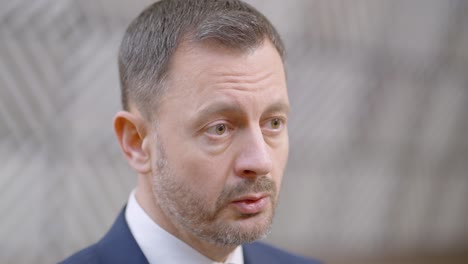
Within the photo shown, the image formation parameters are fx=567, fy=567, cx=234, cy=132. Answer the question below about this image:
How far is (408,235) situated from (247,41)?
4.00 metres

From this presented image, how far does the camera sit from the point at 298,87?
13.8ft

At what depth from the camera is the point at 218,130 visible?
1.73 metres

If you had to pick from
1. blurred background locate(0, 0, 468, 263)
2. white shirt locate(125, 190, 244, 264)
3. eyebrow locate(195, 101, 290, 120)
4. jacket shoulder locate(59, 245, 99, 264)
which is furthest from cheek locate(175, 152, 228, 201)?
blurred background locate(0, 0, 468, 263)

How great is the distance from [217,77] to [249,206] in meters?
0.41

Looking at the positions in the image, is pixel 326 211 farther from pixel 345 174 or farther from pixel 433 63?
pixel 433 63

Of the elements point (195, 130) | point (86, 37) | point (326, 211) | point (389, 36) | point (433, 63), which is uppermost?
point (195, 130)

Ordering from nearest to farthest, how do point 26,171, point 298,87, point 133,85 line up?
point 133,85, point 26,171, point 298,87

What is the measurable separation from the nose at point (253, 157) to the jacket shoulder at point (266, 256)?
537mm

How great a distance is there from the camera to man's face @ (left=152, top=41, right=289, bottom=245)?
171cm

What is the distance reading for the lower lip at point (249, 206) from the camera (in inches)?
68.6

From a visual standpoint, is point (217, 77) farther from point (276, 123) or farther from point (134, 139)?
point (134, 139)

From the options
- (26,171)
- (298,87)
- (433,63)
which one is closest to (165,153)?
(26,171)

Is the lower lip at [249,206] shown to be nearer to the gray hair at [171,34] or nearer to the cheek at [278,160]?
the cheek at [278,160]

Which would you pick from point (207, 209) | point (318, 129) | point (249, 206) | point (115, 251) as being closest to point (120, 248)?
point (115, 251)
